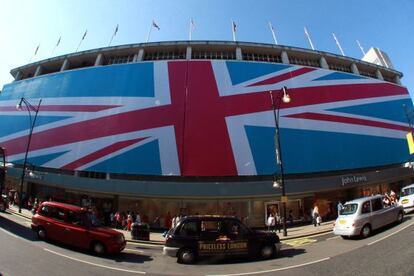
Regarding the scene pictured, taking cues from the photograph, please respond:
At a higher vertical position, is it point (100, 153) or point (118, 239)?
point (100, 153)

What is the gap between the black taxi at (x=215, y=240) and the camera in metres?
11.5

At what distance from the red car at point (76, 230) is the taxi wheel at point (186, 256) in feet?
9.76

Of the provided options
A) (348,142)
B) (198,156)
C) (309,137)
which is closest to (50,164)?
(198,156)

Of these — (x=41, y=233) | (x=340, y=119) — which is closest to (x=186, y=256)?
(x=41, y=233)

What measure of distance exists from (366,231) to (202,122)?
17.4 meters

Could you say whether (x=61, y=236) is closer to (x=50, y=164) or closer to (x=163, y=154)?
(x=163, y=154)

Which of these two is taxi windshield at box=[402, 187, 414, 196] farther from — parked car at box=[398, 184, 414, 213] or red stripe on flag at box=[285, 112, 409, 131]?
Result: red stripe on flag at box=[285, 112, 409, 131]

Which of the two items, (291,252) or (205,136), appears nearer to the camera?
(291,252)

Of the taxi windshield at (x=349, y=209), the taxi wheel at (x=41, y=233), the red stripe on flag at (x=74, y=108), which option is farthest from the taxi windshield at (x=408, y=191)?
the red stripe on flag at (x=74, y=108)

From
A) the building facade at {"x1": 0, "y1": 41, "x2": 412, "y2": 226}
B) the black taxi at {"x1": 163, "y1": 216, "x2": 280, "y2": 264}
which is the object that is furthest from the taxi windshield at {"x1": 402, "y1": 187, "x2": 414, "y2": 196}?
the black taxi at {"x1": 163, "y1": 216, "x2": 280, "y2": 264}

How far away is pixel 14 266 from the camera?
9305mm

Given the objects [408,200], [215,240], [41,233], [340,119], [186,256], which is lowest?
[186,256]

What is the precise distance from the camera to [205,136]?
1083 inches

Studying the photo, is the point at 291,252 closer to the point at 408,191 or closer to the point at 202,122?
the point at 408,191
